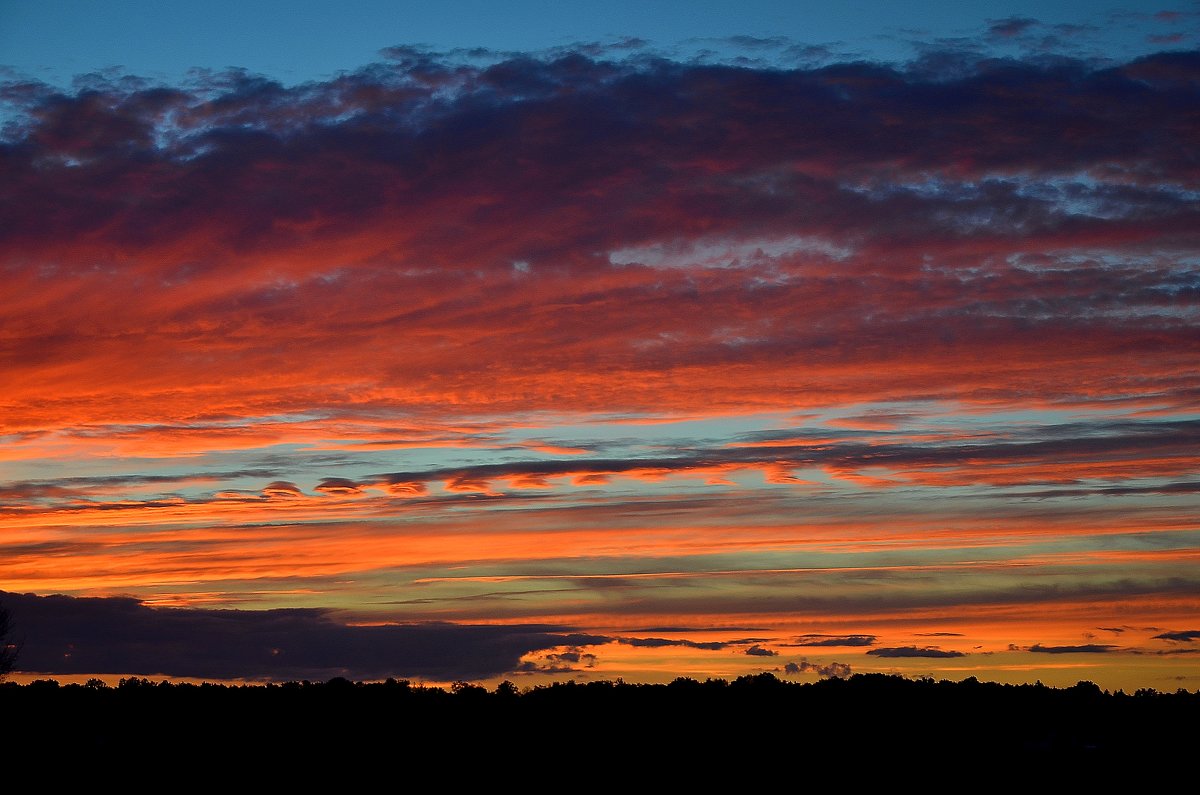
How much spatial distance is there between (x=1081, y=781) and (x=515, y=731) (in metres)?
19.8

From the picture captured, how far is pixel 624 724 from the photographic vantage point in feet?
165

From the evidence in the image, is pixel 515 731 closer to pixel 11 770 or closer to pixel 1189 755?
pixel 11 770

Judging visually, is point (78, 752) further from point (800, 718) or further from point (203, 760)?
point (800, 718)

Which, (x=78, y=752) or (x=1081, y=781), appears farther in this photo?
(x=78, y=752)

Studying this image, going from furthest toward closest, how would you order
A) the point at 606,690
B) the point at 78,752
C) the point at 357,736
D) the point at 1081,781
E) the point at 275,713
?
1. the point at 606,690
2. the point at 275,713
3. the point at 357,736
4. the point at 78,752
5. the point at 1081,781

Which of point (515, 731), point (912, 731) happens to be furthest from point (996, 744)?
point (515, 731)

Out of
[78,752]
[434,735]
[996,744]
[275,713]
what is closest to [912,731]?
[996,744]

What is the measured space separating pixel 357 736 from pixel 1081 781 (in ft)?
80.8

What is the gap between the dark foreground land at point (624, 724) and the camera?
4538 centimetres

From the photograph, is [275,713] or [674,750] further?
[275,713]

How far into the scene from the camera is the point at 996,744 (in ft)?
152

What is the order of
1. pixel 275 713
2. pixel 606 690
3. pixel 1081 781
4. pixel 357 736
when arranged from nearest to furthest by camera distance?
pixel 1081 781 < pixel 357 736 < pixel 275 713 < pixel 606 690

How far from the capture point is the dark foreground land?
45.4m

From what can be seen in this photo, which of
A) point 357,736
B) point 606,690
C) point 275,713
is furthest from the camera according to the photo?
point 606,690
